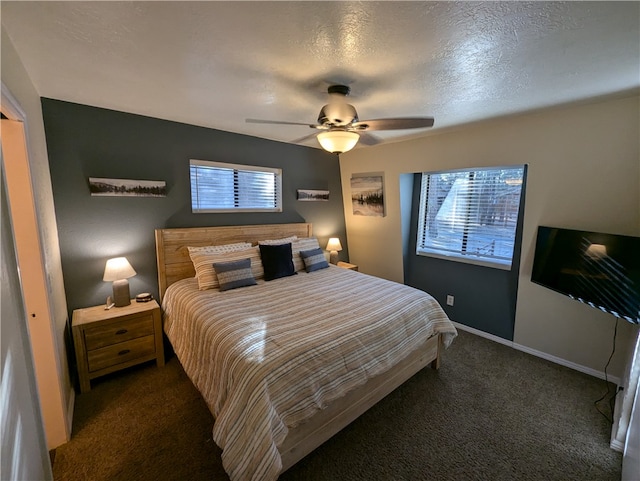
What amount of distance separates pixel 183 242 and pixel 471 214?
138 inches

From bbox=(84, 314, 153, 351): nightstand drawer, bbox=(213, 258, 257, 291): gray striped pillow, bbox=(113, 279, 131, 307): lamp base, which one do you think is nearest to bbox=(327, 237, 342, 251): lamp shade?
bbox=(213, 258, 257, 291): gray striped pillow

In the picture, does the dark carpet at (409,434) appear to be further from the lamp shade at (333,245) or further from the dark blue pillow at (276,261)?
the lamp shade at (333,245)

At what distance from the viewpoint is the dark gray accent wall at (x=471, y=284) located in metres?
3.03

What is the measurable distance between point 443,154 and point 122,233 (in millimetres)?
3692

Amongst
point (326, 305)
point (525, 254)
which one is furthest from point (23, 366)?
point (525, 254)

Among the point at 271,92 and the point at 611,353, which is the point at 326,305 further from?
the point at 611,353

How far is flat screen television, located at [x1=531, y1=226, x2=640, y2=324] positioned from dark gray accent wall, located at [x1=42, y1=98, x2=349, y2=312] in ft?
9.84

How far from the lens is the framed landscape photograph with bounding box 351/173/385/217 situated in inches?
159

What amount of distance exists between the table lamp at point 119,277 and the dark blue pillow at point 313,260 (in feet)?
5.83

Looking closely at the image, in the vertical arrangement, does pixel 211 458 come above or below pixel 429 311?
below

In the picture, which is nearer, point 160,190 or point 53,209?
point 53,209

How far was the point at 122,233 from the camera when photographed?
2.63 m

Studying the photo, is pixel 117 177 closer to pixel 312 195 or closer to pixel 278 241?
pixel 278 241

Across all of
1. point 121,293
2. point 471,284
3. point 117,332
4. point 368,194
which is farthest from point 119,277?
point 471,284
